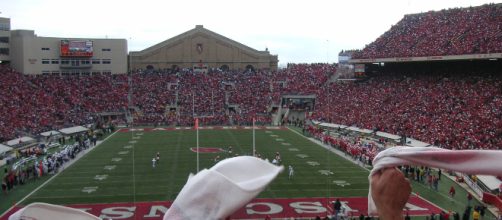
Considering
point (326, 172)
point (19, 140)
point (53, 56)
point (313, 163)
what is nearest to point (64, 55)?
point (53, 56)

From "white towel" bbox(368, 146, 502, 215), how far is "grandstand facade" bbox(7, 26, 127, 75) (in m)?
56.9

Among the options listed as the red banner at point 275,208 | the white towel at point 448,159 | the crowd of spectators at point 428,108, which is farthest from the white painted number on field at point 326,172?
the white towel at point 448,159

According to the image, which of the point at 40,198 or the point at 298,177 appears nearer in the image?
the point at 40,198

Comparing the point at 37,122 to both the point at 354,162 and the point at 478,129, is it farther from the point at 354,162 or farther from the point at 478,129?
the point at 478,129

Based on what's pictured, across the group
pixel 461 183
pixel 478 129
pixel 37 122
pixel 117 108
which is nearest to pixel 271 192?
pixel 461 183

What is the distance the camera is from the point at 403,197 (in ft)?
7.46

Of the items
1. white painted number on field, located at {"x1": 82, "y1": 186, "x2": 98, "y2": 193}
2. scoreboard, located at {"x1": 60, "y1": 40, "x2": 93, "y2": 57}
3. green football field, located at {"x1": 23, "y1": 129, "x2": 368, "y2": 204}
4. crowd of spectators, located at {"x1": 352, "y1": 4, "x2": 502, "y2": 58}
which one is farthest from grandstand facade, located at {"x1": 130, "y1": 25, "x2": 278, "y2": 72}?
white painted number on field, located at {"x1": 82, "y1": 186, "x2": 98, "y2": 193}

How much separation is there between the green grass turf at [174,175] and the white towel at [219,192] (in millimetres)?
16490

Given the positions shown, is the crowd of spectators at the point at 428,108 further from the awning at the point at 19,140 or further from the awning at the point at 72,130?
the awning at the point at 19,140

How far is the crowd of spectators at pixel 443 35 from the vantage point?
35.9 meters

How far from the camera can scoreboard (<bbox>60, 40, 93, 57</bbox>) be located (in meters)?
55.6

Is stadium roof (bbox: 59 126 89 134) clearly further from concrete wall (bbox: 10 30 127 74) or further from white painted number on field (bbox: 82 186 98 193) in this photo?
concrete wall (bbox: 10 30 127 74)

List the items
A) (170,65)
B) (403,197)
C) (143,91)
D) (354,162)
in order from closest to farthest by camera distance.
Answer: (403,197) → (354,162) → (143,91) → (170,65)

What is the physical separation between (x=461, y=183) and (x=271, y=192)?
7804 millimetres
